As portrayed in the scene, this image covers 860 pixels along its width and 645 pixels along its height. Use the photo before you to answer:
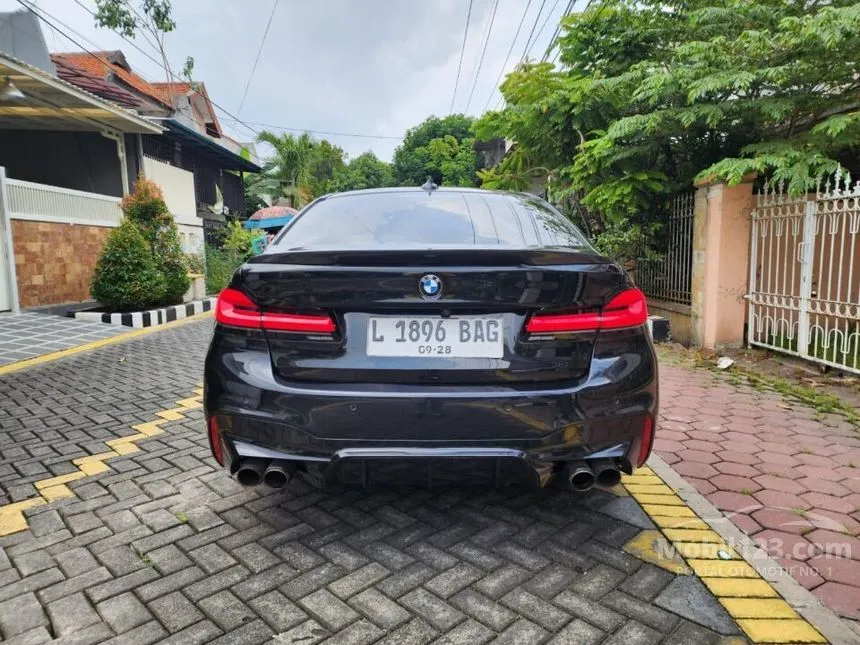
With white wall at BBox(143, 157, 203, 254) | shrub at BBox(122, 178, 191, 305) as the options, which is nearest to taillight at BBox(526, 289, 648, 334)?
shrub at BBox(122, 178, 191, 305)

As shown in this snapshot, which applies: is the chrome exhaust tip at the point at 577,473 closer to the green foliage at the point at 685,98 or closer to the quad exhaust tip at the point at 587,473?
the quad exhaust tip at the point at 587,473

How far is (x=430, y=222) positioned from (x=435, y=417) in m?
1.04

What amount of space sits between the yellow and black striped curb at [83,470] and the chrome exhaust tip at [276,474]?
1.17m

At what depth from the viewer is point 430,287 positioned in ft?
6.38

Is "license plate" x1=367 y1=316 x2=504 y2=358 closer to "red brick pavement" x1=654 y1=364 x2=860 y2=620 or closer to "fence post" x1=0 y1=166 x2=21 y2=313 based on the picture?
"red brick pavement" x1=654 y1=364 x2=860 y2=620

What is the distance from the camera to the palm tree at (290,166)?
102 feet

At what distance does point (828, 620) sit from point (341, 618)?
150 cm

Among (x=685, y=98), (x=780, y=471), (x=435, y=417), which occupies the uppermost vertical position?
(x=685, y=98)

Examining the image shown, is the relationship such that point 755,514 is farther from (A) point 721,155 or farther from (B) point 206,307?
(B) point 206,307

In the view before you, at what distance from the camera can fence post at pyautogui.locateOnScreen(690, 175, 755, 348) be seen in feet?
19.7

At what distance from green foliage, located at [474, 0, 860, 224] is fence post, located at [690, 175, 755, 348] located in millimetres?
321

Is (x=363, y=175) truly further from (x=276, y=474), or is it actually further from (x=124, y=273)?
(x=276, y=474)

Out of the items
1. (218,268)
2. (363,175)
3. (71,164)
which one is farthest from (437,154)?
(71,164)

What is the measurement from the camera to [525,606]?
184 centimetres
